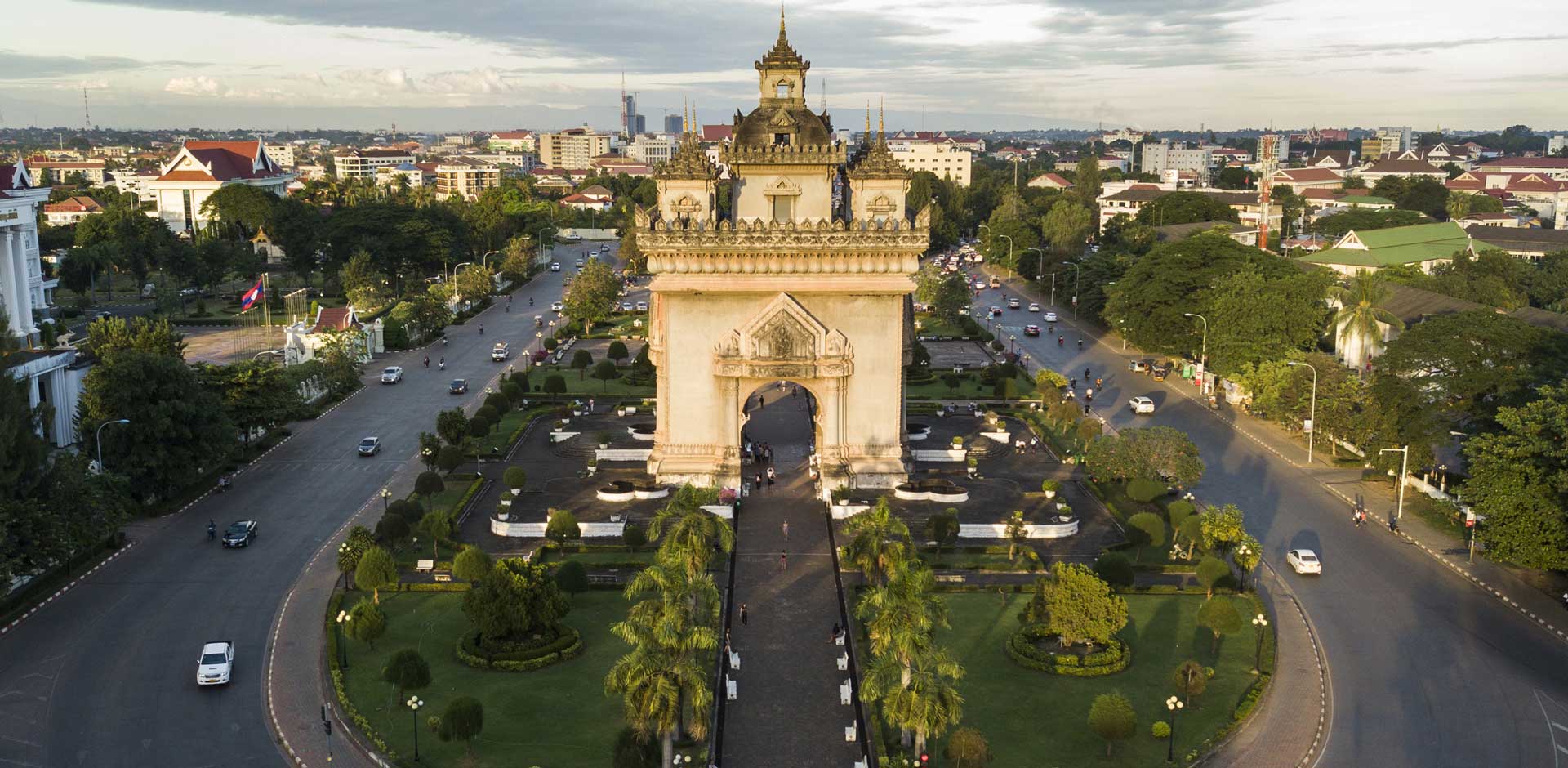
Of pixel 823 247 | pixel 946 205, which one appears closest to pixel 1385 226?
pixel 946 205

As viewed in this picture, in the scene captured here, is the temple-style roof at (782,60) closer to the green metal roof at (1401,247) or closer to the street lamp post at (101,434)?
the street lamp post at (101,434)

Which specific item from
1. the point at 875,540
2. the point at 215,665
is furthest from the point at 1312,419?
the point at 215,665

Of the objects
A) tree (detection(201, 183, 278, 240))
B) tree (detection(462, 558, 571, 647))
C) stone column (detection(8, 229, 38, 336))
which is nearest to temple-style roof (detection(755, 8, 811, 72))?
tree (detection(462, 558, 571, 647))

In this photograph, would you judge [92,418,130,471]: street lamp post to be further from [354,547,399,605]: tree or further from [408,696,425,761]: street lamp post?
[408,696,425,761]: street lamp post

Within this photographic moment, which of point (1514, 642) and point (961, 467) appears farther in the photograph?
point (961, 467)

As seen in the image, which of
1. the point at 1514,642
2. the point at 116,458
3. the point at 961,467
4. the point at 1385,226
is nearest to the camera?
the point at 1514,642

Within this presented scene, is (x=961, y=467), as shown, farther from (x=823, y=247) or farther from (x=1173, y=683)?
(x=1173, y=683)

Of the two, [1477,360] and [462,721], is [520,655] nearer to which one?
[462,721]
